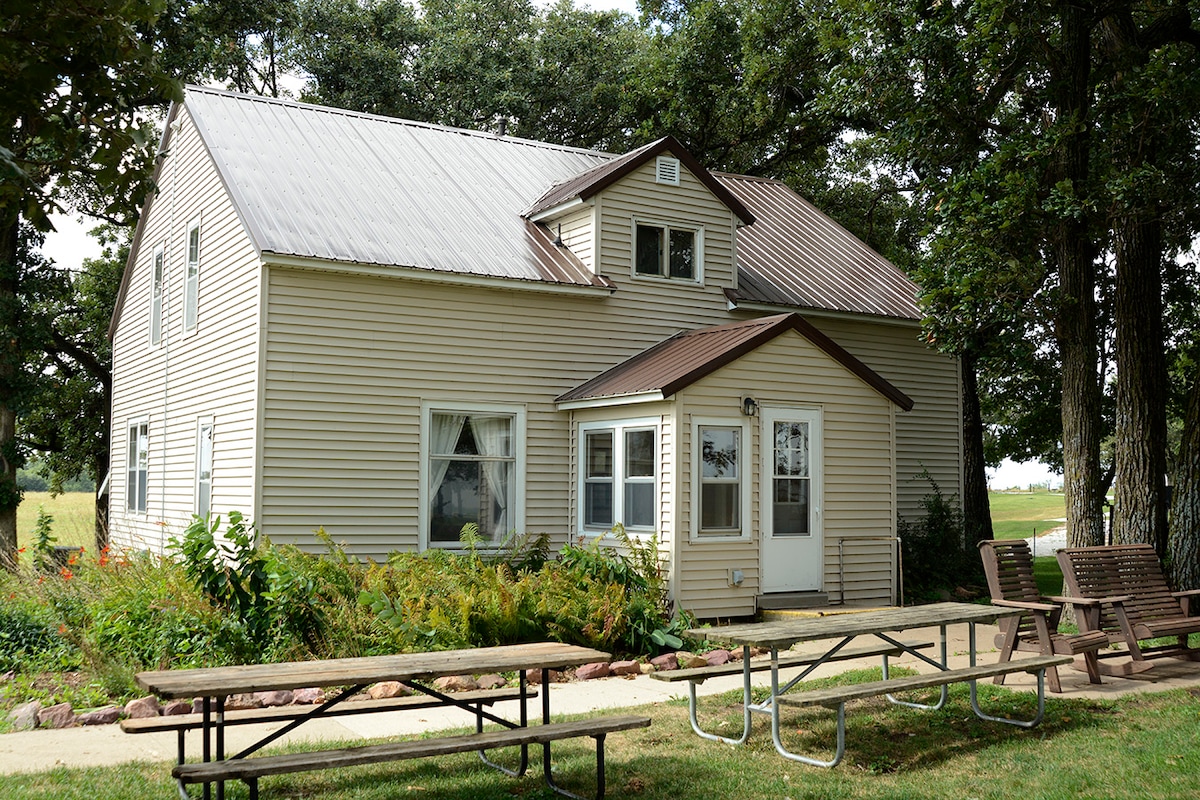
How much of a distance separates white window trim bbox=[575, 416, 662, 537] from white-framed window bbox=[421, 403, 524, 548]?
2.65 feet

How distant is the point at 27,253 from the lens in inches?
898

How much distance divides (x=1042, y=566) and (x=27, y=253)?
25.3 metres

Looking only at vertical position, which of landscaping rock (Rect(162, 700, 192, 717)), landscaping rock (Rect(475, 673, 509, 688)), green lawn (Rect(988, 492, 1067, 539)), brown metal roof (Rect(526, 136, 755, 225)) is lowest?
green lawn (Rect(988, 492, 1067, 539))

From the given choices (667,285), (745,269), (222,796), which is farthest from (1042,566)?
(222,796)

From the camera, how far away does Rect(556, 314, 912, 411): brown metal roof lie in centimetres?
1292

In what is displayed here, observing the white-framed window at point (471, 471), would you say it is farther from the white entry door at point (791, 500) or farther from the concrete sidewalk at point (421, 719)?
the concrete sidewalk at point (421, 719)

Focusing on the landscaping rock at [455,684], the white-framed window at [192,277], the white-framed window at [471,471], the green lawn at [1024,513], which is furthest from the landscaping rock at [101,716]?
the green lawn at [1024,513]

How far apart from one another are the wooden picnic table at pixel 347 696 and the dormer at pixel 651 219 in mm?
9265

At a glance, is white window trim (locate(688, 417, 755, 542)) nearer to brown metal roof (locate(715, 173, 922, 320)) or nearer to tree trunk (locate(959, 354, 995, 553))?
brown metal roof (locate(715, 173, 922, 320))

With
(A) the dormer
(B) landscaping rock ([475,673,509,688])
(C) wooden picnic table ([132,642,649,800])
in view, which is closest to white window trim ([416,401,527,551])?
(A) the dormer

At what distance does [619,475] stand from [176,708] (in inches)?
268

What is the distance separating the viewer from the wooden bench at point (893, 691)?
688 cm

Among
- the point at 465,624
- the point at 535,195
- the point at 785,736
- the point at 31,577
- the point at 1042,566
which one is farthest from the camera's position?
the point at 1042,566

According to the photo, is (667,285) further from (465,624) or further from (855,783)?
(855,783)
